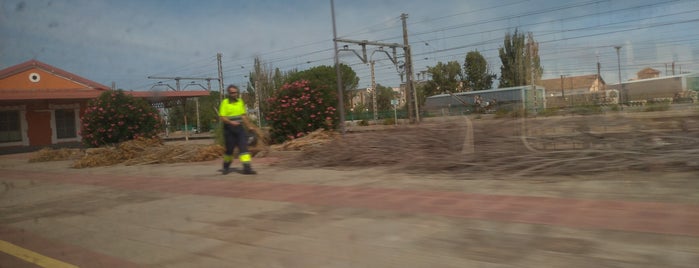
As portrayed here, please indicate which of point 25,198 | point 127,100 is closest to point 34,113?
point 127,100

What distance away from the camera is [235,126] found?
8.48 metres

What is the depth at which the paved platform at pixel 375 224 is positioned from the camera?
3.66m

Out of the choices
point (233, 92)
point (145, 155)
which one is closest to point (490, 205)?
point (233, 92)

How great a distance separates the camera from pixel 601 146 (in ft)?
23.6

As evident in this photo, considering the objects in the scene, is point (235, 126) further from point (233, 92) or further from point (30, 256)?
point (30, 256)

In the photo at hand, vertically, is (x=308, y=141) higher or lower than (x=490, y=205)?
higher

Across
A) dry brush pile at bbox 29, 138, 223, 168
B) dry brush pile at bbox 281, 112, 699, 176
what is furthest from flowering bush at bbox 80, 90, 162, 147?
dry brush pile at bbox 281, 112, 699, 176

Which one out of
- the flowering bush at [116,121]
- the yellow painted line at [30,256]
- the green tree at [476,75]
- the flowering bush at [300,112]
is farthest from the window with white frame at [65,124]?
the green tree at [476,75]

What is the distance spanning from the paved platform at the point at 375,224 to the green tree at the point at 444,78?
43250 mm

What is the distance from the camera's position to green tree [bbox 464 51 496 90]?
39.9 metres

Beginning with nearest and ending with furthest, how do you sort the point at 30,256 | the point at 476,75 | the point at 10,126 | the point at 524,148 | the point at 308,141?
the point at 30,256, the point at 524,148, the point at 308,141, the point at 10,126, the point at 476,75

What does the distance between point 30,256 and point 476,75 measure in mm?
41835

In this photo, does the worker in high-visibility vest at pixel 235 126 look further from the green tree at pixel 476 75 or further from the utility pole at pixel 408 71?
the green tree at pixel 476 75

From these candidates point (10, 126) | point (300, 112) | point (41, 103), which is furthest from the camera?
point (41, 103)
